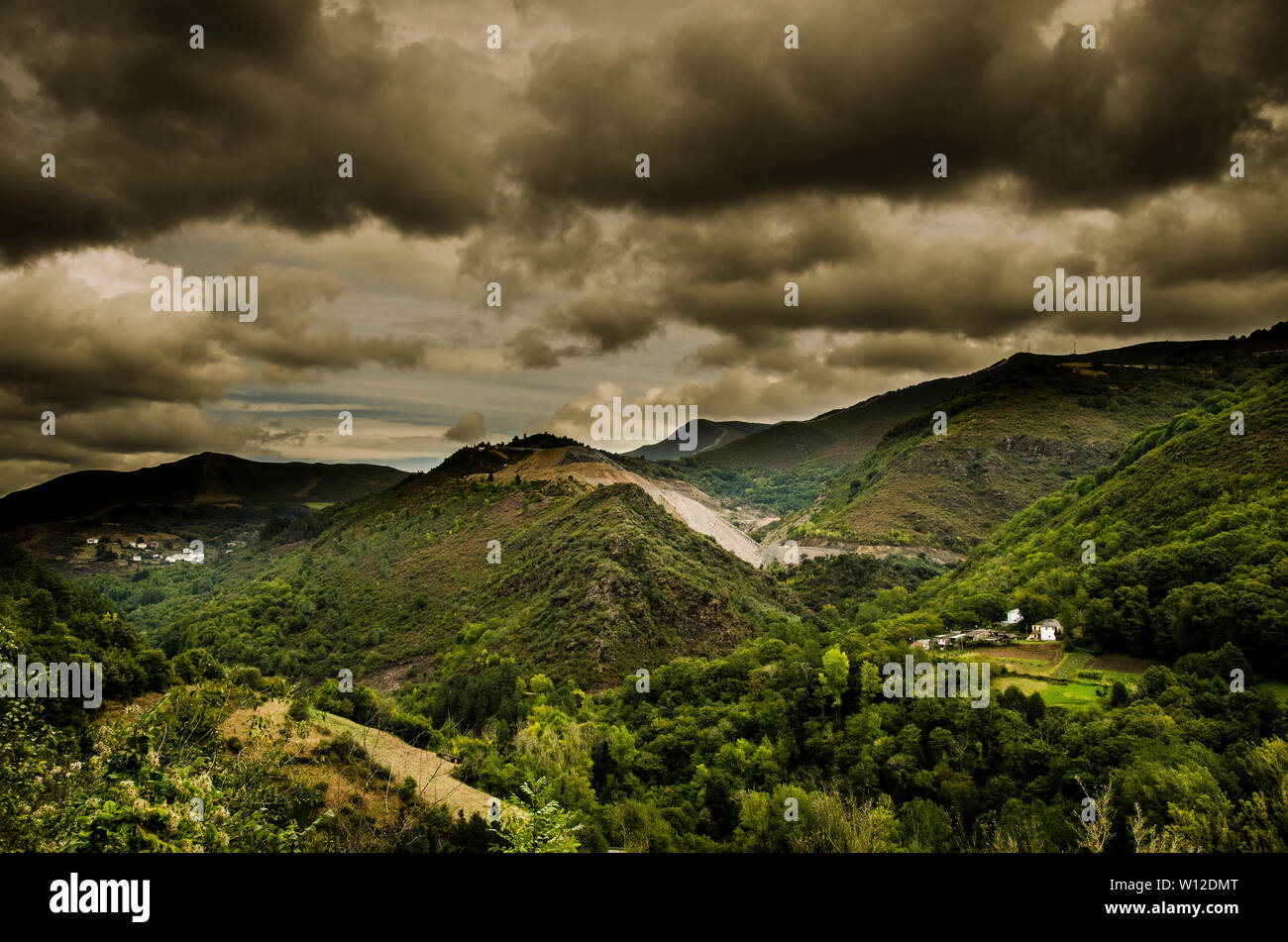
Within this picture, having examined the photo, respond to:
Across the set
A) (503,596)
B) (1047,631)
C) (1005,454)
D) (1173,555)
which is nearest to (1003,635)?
(1047,631)

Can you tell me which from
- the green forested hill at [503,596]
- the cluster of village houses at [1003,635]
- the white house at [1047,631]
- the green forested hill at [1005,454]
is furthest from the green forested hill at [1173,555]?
the green forested hill at [1005,454]

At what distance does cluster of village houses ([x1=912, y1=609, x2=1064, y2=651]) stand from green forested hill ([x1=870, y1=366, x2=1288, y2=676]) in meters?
1.74

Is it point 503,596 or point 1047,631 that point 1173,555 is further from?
point 503,596

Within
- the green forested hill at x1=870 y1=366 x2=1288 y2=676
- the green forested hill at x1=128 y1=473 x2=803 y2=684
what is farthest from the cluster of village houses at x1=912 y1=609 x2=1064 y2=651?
the green forested hill at x1=128 y1=473 x2=803 y2=684

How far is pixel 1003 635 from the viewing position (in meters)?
64.2

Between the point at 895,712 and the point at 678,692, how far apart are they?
69.2ft

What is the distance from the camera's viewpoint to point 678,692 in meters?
59.0

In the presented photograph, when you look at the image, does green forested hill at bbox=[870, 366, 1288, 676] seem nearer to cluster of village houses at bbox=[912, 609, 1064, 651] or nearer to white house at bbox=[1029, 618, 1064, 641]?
white house at bbox=[1029, 618, 1064, 641]

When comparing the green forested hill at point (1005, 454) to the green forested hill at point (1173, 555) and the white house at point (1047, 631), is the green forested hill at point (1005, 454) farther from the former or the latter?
the white house at point (1047, 631)

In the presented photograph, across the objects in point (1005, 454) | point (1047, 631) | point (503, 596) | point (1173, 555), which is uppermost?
point (1005, 454)

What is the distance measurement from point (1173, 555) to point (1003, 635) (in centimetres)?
1654

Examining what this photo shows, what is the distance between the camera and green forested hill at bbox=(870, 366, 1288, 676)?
151ft

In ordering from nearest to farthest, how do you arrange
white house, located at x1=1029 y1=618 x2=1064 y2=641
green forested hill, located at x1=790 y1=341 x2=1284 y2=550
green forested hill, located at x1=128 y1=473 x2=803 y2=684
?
white house, located at x1=1029 y1=618 x2=1064 y2=641
green forested hill, located at x1=128 y1=473 x2=803 y2=684
green forested hill, located at x1=790 y1=341 x2=1284 y2=550
